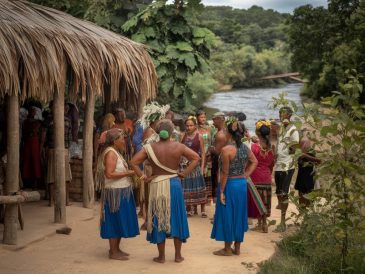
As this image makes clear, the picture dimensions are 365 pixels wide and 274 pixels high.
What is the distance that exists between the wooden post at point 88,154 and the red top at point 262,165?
7.99 ft

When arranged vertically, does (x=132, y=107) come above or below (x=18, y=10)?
below

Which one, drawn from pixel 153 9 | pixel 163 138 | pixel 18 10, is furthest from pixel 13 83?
pixel 153 9

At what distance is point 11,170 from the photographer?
22.1ft

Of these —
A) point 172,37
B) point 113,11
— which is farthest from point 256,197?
point 113,11

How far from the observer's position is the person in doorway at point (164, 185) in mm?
5949

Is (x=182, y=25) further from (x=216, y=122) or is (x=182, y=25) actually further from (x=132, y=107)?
(x=216, y=122)

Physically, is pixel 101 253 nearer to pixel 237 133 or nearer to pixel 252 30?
pixel 237 133

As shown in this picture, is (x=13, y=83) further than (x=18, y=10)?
No

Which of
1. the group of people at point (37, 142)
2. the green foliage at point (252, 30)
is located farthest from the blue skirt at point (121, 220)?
the green foliage at point (252, 30)

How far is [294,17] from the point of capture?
84.3ft

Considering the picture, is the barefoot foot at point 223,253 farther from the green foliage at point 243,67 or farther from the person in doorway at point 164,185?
the green foliage at point 243,67

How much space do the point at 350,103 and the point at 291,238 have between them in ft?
7.80

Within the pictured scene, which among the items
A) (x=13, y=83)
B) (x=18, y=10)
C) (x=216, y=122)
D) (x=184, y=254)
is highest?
(x=18, y=10)

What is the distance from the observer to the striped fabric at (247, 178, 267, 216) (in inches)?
293
